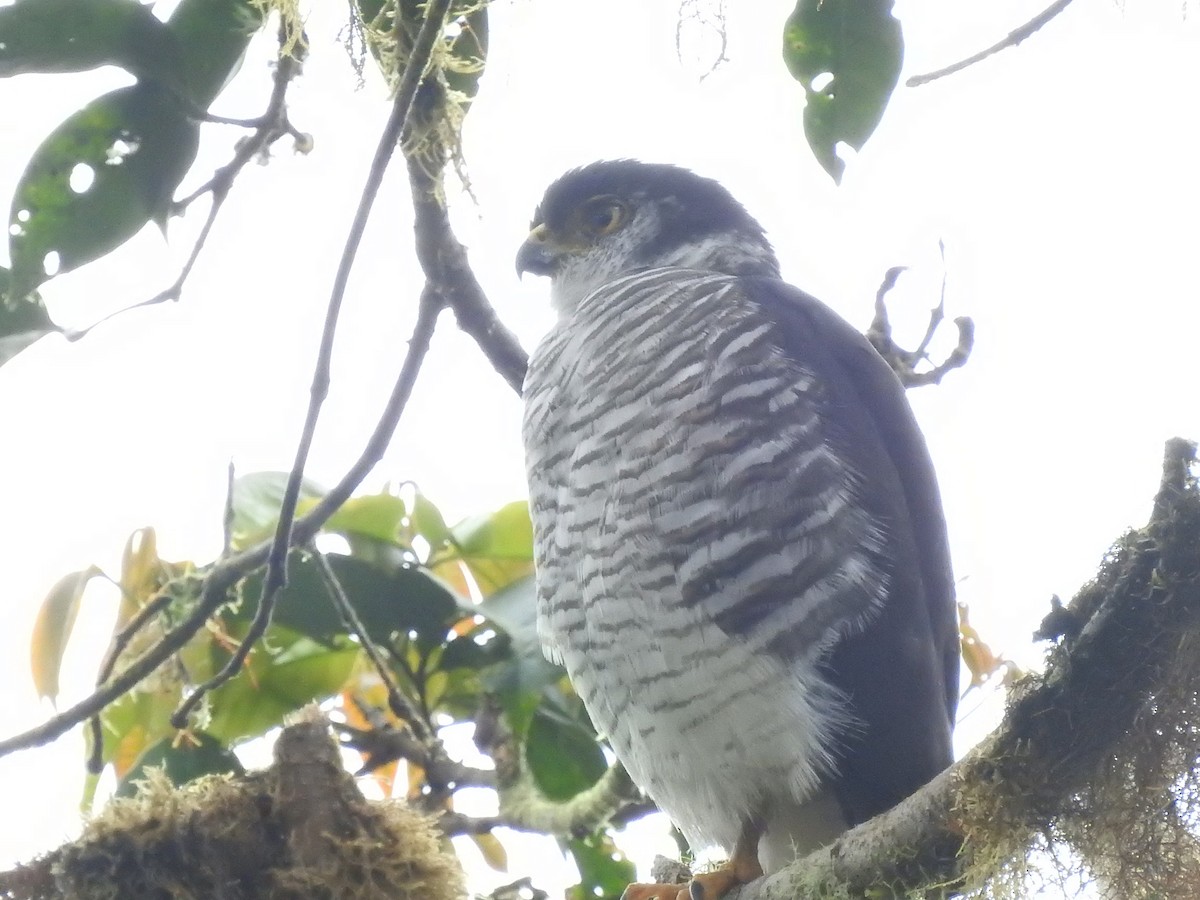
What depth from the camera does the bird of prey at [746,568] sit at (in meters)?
2.79

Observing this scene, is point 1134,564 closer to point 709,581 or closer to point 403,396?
point 709,581

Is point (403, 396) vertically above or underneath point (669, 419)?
above

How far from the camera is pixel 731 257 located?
3.94 m

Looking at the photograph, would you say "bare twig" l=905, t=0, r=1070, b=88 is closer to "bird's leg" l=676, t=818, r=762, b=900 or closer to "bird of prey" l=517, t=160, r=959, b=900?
"bird of prey" l=517, t=160, r=959, b=900

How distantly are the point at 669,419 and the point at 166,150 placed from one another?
1.29m

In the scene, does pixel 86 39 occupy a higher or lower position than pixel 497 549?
higher

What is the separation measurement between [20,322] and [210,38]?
776mm

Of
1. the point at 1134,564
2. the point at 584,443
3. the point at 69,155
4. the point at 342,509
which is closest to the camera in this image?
the point at 1134,564

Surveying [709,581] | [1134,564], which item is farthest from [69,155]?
[1134,564]

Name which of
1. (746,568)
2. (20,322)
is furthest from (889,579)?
(20,322)

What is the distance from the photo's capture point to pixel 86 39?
9.60 feet

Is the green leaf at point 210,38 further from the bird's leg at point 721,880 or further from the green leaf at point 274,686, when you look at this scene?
the bird's leg at point 721,880

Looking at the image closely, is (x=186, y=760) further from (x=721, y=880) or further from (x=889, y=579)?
(x=889, y=579)

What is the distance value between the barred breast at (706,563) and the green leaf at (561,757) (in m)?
0.34
